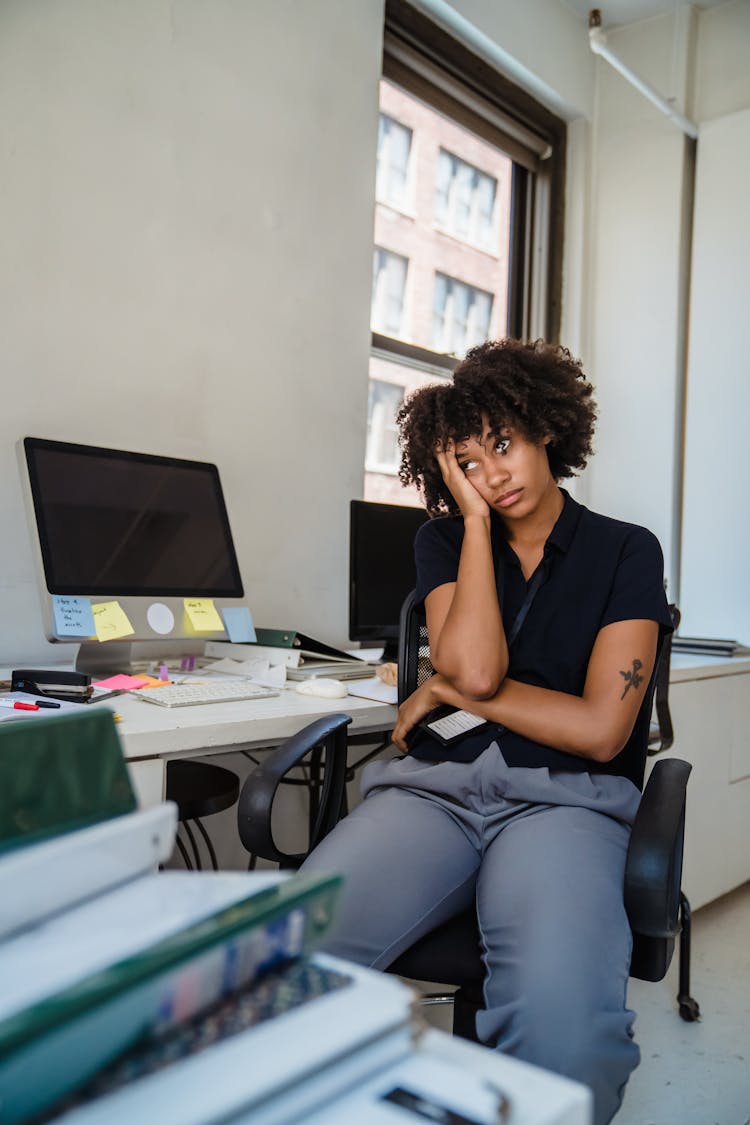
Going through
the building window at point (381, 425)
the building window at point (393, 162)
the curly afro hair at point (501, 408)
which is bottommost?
the curly afro hair at point (501, 408)

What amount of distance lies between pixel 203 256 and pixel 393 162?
124 centimetres

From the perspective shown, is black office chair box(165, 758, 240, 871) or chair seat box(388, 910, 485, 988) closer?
chair seat box(388, 910, 485, 988)

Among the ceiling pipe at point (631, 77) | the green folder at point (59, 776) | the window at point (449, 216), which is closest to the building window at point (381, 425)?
the window at point (449, 216)

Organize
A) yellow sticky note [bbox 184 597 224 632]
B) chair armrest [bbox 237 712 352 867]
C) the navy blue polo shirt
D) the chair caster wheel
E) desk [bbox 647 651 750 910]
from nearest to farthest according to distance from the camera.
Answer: chair armrest [bbox 237 712 352 867] < the navy blue polo shirt < yellow sticky note [bbox 184 597 224 632] < the chair caster wheel < desk [bbox 647 651 750 910]

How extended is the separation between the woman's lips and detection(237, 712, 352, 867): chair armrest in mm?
459

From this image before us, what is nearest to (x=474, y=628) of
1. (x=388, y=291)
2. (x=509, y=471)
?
(x=509, y=471)

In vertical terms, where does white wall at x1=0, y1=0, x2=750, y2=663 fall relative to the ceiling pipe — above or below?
below

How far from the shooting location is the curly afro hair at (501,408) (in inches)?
56.9

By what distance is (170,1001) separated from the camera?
0.33 metres

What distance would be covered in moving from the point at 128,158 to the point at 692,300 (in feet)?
7.43

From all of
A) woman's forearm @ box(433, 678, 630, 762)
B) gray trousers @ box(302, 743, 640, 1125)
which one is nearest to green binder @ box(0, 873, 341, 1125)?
gray trousers @ box(302, 743, 640, 1125)

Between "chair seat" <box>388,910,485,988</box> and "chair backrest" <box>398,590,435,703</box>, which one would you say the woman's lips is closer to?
"chair backrest" <box>398,590,435,703</box>

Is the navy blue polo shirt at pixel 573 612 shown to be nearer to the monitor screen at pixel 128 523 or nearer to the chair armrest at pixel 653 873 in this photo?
the chair armrest at pixel 653 873

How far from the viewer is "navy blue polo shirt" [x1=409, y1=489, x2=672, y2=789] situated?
49.6 inches
